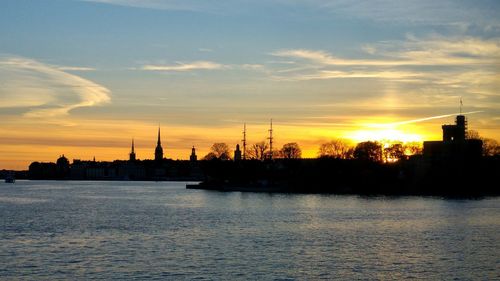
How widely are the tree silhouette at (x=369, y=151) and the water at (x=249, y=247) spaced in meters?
99.6

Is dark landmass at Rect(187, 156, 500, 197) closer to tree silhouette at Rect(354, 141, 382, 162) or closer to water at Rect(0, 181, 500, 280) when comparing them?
tree silhouette at Rect(354, 141, 382, 162)

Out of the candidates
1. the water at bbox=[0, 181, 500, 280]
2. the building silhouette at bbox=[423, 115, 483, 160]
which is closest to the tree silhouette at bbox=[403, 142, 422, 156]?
the building silhouette at bbox=[423, 115, 483, 160]

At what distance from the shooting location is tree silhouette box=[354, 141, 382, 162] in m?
178

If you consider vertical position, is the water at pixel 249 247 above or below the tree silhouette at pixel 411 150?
below

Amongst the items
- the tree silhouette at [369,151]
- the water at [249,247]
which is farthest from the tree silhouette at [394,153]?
the water at [249,247]

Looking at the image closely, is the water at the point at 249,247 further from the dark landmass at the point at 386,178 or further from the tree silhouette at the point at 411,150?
the tree silhouette at the point at 411,150

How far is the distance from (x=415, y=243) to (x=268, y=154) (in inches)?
5740

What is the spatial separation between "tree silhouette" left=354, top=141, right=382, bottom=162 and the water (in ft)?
327

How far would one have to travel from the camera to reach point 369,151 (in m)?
181

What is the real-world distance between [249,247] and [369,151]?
136 metres

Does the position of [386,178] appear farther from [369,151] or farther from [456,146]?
[456,146]

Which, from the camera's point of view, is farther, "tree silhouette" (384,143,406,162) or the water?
"tree silhouette" (384,143,406,162)

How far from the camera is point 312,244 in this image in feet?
166

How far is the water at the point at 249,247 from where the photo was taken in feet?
125
